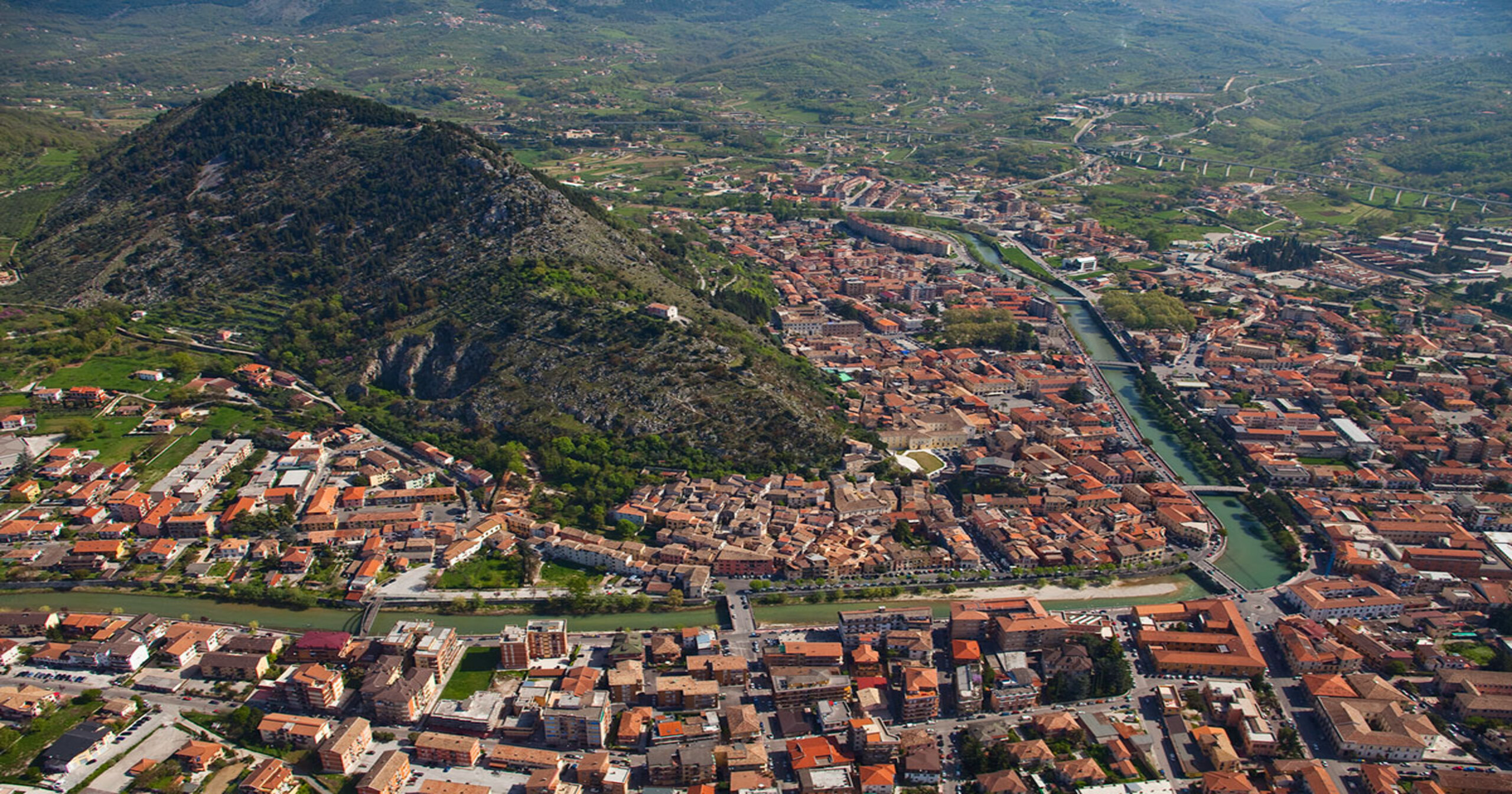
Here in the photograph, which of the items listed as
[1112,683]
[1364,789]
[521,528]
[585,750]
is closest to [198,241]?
[521,528]

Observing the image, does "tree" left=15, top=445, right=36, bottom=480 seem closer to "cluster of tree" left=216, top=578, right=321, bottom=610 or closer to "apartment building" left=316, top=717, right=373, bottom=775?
"cluster of tree" left=216, top=578, right=321, bottom=610

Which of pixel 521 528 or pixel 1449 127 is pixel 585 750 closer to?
pixel 521 528

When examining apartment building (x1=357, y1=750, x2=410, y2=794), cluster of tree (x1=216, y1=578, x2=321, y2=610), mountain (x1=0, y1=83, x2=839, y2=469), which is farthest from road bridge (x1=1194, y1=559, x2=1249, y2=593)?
cluster of tree (x1=216, y1=578, x2=321, y2=610)

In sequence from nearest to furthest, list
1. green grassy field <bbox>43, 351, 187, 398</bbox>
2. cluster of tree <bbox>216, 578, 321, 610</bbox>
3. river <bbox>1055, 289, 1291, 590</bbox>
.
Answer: cluster of tree <bbox>216, 578, 321, 610</bbox>, river <bbox>1055, 289, 1291, 590</bbox>, green grassy field <bbox>43, 351, 187, 398</bbox>

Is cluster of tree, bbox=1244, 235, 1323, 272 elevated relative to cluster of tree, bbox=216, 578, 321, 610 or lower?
elevated

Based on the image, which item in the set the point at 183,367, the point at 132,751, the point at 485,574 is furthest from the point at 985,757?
the point at 183,367

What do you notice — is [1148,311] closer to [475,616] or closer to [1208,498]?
[1208,498]
